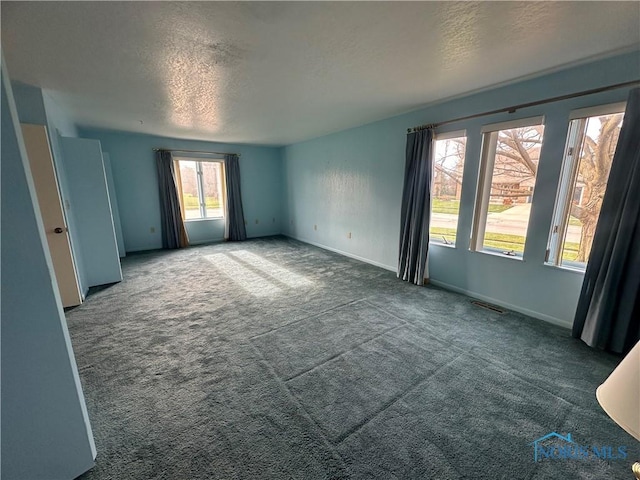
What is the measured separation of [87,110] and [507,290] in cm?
569

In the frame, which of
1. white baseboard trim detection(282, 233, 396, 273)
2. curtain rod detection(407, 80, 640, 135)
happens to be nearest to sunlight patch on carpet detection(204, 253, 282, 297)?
white baseboard trim detection(282, 233, 396, 273)

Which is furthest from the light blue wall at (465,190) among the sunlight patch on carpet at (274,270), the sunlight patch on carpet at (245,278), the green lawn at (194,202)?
the green lawn at (194,202)

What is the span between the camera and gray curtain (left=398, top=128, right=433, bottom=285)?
330cm

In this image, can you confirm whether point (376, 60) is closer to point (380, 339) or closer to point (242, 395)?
point (380, 339)

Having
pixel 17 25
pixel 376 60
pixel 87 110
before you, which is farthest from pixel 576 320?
pixel 87 110

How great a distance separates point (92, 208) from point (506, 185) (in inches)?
202

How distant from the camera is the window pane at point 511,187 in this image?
2621mm

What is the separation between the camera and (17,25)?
1576mm

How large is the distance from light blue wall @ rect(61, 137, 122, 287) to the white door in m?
0.47

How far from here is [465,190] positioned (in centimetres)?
309

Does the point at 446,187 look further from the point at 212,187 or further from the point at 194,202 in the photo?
the point at 194,202

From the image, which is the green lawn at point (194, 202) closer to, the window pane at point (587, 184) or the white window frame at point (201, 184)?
the white window frame at point (201, 184)

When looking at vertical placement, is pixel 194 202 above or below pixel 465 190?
below

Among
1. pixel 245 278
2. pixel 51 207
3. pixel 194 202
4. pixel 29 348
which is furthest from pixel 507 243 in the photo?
pixel 194 202
